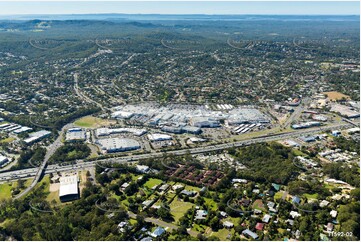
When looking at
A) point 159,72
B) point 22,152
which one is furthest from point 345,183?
point 159,72

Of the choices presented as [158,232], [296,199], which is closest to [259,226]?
[296,199]

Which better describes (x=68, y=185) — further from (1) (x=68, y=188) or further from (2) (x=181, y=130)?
(2) (x=181, y=130)

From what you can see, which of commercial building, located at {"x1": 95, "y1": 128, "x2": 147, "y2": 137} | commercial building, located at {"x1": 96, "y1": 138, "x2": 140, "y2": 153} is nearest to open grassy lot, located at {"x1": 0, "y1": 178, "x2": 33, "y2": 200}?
commercial building, located at {"x1": 96, "y1": 138, "x2": 140, "y2": 153}

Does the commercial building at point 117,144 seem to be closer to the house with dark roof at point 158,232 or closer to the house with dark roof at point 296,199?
the house with dark roof at point 158,232

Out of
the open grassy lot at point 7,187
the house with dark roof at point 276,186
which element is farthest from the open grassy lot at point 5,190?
the house with dark roof at point 276,186

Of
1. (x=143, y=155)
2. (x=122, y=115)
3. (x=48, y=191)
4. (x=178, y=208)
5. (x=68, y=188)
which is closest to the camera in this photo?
(x=178, y=208)
